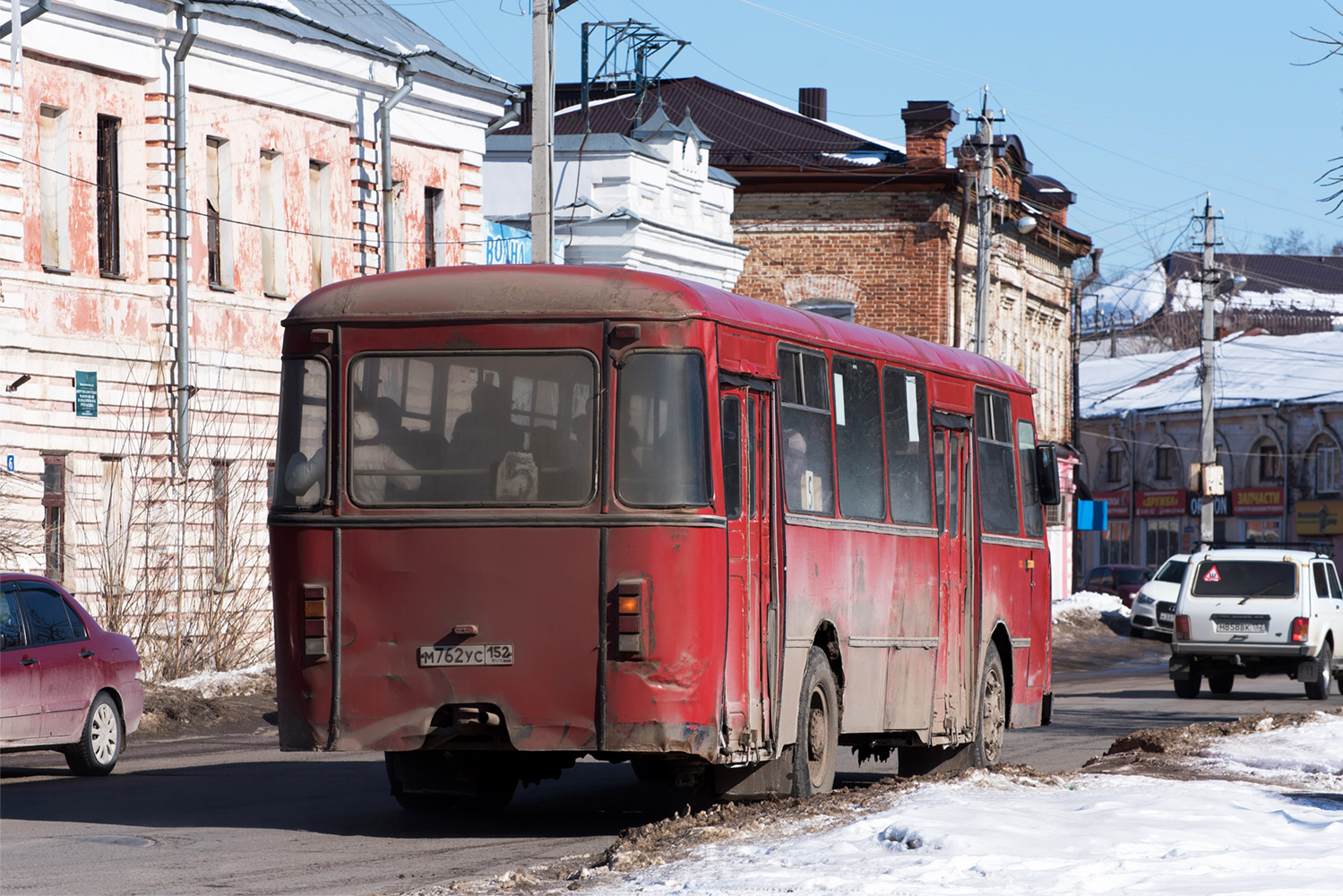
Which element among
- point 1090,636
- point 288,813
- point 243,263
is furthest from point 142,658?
point 1090,636

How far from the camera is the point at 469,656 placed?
35.8ft

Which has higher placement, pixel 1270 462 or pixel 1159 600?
pixel 1270 462

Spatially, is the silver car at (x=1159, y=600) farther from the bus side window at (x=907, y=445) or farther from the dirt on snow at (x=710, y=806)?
the bus side window at (x=907, y=445)

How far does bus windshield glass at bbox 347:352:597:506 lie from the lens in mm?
10922

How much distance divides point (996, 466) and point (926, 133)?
35.3m

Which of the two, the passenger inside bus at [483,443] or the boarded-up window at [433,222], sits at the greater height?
the boarded-up window at [433,222]

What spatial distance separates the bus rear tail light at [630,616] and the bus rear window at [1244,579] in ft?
56.3

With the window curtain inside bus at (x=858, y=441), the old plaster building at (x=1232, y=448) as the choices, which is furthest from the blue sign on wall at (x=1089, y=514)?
the window curtain inside bus at (x=858, y=441)

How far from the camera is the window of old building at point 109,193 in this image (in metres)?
25.2

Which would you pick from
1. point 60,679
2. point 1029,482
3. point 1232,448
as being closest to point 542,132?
point 1029,482

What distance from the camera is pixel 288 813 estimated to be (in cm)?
1277

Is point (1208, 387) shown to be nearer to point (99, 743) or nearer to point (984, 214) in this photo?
point (984, 214)

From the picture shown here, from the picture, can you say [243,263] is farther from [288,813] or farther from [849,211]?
[849,211]

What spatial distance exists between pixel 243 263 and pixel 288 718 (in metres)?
17.4
